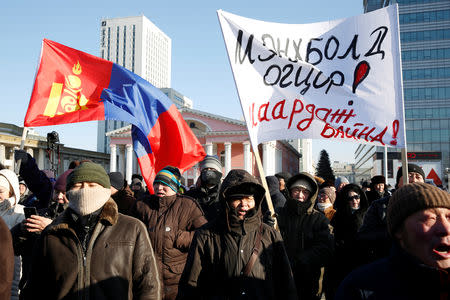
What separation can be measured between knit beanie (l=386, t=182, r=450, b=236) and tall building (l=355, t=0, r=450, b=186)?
53.1m

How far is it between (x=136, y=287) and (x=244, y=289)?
2.23 ft

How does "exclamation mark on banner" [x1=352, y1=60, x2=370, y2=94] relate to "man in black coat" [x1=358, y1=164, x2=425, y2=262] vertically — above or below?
above

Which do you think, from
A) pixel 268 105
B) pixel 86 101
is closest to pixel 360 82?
pixel 268 105

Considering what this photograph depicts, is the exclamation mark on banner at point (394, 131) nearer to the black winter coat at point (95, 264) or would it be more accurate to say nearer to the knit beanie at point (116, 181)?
the black winter coat at point (95, 264)

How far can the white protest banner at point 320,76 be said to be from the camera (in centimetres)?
431

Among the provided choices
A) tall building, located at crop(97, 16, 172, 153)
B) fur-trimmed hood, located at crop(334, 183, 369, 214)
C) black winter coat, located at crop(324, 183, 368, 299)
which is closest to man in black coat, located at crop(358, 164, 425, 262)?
black winter coat, located at crop(324, 183, 368, 299)

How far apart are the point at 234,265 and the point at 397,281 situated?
→ 4.35 ft

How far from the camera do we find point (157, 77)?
139 metres

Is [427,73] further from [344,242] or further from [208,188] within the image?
[208,188]

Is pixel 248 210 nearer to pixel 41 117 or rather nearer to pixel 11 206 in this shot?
pixel 11 206

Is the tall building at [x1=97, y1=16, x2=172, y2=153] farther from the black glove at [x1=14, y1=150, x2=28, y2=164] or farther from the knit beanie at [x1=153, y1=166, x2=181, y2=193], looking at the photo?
the knit beanie at [x1=153, y1=166, x2=181, y2=193]

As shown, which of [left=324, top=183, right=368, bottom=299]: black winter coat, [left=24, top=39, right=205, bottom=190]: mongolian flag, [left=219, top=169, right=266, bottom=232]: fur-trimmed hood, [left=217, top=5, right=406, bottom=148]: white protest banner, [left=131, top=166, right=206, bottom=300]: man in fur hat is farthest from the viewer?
[left=24, top=39, right=205, bottom=190]: mongolian flag

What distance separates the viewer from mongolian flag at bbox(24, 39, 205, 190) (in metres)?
5.29

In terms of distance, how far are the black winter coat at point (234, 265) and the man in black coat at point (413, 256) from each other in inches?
43.9
